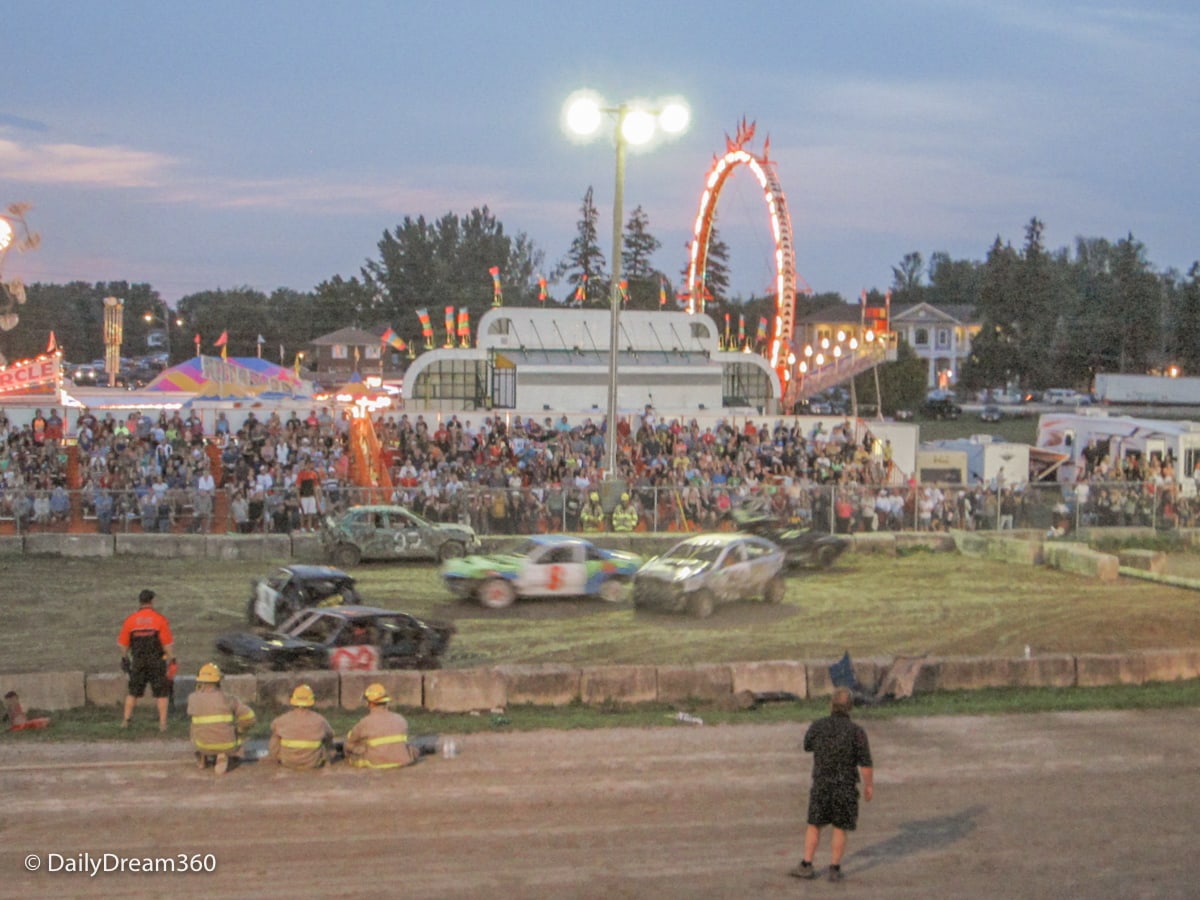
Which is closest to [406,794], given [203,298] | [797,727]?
[797,727]

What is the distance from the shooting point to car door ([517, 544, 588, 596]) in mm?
21812

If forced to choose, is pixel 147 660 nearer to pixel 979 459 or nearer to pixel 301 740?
pixel 301 740

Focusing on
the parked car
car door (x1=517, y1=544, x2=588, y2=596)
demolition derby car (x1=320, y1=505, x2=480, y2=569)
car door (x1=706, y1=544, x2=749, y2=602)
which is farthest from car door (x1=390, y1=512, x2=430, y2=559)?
the parked car

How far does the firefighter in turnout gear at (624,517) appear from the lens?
28391mm

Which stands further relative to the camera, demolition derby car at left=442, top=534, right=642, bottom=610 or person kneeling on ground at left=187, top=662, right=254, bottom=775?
demolition derby car at left=442, top=534, right=642, bottom=610

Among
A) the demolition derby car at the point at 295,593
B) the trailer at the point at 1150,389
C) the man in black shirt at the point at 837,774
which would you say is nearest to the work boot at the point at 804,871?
the man in black shirt at the point at 837,774

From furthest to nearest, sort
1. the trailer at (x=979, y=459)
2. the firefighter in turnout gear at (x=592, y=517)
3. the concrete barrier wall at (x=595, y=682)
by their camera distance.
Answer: the trailer at (x=979, y=459) < the firefighter in turnout gear at (x=592, y=517) < the concrete barrier wall at (x=595, y=682)

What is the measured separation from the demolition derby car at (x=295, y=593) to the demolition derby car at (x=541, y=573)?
10.6 ft

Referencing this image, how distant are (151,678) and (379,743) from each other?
3074mm

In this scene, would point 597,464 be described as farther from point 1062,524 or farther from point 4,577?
point 4,577

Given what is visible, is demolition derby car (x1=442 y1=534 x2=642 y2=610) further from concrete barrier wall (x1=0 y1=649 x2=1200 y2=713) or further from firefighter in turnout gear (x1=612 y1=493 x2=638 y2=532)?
concrete barrier wall (x1=0 y1=649 x2=1200 y2=713)

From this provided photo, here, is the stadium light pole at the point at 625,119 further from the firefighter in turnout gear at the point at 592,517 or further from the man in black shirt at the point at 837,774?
the man in black shirt at the point at 837,774

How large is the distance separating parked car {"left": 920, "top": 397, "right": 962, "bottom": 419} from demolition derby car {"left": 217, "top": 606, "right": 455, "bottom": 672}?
2657 inches

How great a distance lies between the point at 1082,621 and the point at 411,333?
92093mm
